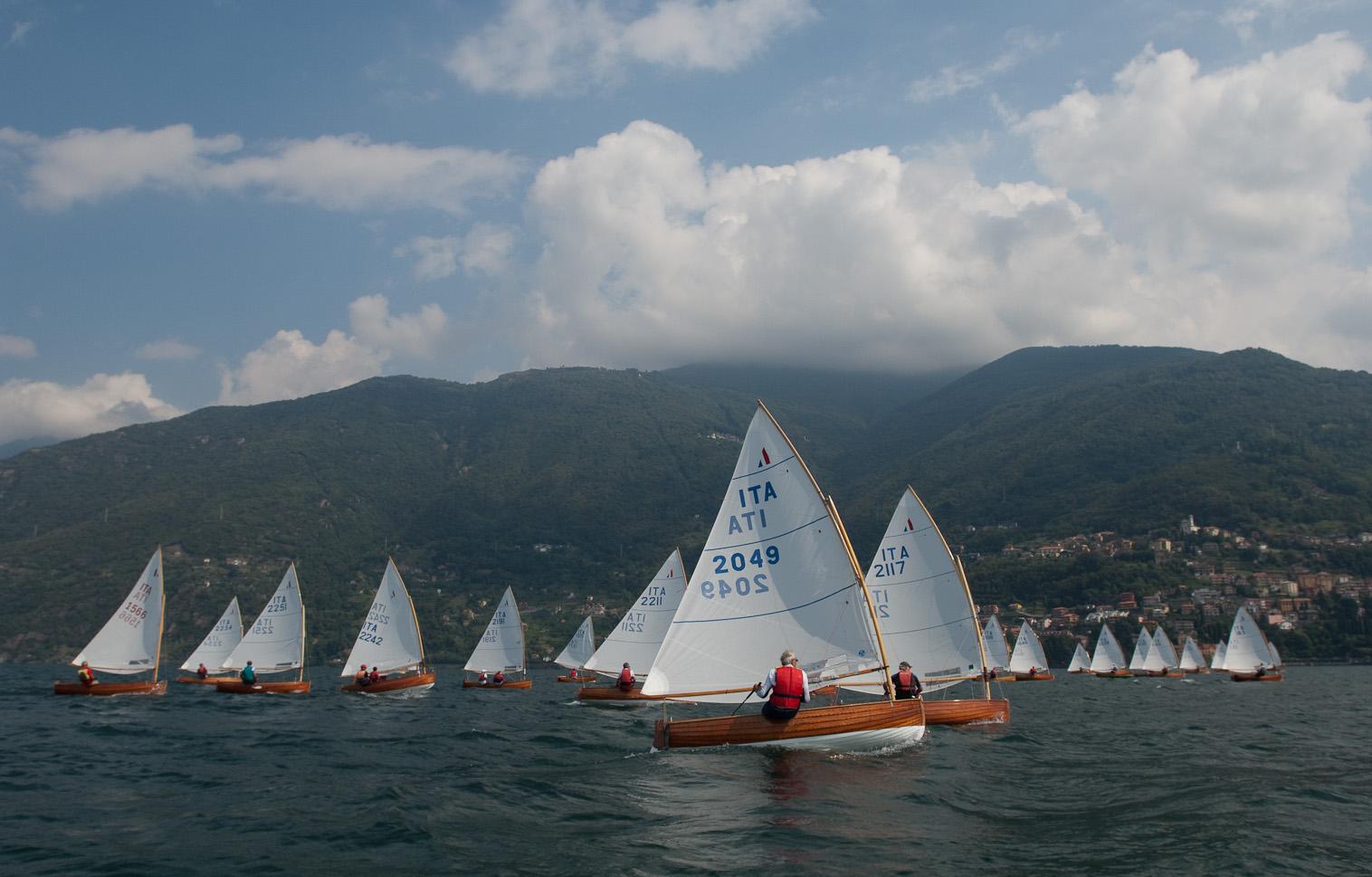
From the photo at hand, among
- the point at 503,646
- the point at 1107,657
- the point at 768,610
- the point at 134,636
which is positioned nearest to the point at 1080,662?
the point at 1107,657

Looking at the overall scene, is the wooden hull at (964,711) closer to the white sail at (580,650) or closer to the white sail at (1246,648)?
the white sail at (580,650)

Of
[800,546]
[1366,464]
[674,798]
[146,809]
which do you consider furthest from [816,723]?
[1366,464]

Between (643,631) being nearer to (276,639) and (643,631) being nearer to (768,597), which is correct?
(276,639)

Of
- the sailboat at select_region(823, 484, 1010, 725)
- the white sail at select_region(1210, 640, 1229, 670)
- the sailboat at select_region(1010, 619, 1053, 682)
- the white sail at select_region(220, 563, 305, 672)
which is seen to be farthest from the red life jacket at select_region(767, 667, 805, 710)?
the white sail at select_region(1210, 640, 1229, 670)

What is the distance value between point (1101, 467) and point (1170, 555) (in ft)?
165

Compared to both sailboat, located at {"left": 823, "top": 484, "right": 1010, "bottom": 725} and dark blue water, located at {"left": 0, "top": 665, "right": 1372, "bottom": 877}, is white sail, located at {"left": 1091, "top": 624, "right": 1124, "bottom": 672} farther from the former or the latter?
dark blue water, located at {"left": 0, "top": 665, "right": 1372, "bottom": 877}

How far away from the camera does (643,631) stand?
45188 millimetres

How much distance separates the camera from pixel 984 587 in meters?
132

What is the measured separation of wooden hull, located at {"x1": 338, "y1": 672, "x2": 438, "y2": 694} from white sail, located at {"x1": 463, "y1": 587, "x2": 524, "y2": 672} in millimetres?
10491

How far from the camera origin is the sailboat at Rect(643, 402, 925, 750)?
18.6m

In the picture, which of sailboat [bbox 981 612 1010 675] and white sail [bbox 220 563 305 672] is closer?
white sail [bbox 220 563 305 672]

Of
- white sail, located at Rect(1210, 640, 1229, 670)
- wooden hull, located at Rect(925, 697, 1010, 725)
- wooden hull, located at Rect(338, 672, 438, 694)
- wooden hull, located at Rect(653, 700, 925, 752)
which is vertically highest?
wooden hull, located at Rect(653, 700, 925, 752)

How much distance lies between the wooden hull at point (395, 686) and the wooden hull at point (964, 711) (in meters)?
30.5

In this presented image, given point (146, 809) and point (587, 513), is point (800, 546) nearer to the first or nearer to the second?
point (146, 809)
